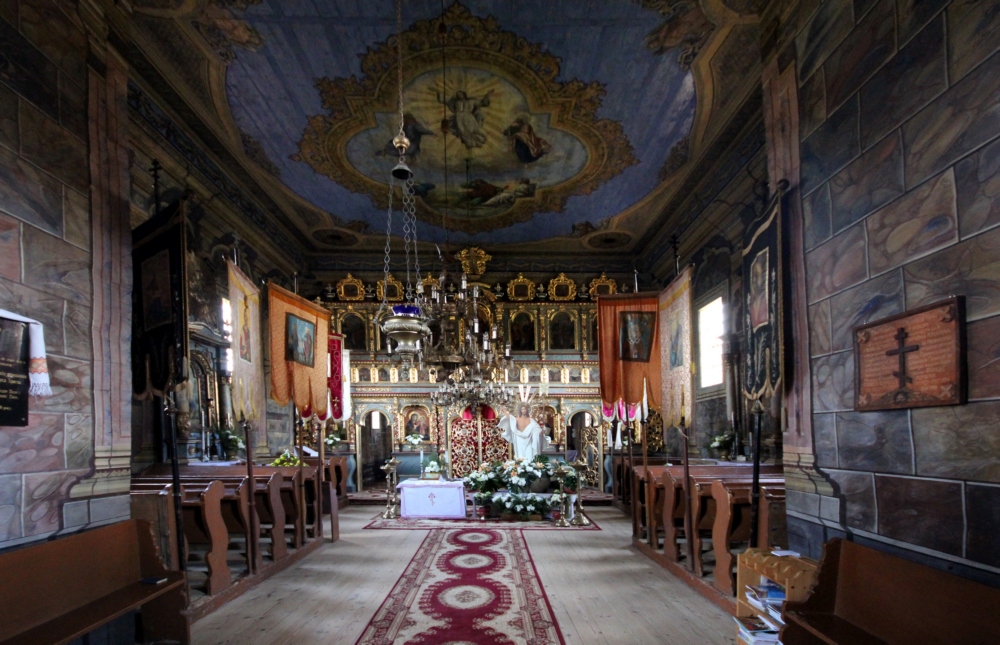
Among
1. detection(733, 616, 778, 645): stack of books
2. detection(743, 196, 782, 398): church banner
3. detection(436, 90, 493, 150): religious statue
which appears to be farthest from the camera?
detection(436, 90, 493, 150): religious statue

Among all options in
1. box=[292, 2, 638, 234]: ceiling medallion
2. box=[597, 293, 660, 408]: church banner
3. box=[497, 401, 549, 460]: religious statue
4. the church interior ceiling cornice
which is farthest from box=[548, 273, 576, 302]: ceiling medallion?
box=[597, 293, 660, 408]: church banner

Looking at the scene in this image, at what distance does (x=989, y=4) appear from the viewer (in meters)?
2.89

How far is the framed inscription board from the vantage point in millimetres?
3031

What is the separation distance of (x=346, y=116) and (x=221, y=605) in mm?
6612

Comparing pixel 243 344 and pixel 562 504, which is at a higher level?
pixel 243 344

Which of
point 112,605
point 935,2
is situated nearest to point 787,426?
point 935,2

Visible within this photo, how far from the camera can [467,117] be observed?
8820 millimetres

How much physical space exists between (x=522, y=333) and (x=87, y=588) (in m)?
11.8

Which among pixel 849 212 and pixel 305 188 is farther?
pixel 305 188

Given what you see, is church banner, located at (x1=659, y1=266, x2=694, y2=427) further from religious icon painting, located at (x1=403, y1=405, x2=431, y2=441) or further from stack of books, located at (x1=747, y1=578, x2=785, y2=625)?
religious icon painting, located at (x1=403, y1=405, x2=431, y2=441)

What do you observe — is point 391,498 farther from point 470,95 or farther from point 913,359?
point 913,359

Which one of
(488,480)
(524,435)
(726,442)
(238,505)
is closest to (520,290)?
(524,435)

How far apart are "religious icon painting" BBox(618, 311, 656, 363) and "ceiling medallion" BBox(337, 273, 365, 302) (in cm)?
781

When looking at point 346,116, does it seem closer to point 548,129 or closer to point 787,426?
point 548,129
